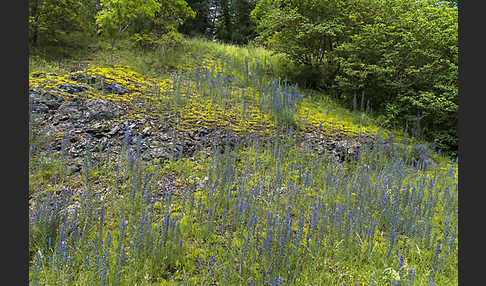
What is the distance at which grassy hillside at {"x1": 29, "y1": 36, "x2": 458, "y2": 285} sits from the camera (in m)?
2.20

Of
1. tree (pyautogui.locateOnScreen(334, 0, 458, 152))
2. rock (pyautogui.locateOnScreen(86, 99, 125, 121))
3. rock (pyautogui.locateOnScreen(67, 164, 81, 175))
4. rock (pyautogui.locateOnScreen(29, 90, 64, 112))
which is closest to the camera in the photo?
rock (pyautogui.locateOnScreen(67, 164, 81, 175))

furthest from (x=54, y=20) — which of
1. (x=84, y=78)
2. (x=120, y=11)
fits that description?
(x=84, y=78)

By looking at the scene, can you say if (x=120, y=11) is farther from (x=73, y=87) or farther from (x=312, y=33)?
(x=312, y=33)

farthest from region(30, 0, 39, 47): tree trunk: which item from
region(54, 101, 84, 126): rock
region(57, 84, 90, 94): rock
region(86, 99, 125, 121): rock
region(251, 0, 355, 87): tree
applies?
region(251, 0, 355, 87): tree

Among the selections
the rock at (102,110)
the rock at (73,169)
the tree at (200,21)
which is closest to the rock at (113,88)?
the rock at (102,110)

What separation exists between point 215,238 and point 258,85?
4785mm

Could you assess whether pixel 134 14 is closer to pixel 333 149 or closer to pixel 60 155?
pixel 60 155

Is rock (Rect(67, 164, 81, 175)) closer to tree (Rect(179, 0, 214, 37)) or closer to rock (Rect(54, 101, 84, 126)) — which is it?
rock (Rect(54, 101, 84, 126))

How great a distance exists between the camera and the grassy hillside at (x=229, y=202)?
2.20 meters

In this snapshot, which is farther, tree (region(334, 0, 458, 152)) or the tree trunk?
the tree trunk

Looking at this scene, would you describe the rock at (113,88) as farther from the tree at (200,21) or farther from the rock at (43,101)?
the tree at (200,21)

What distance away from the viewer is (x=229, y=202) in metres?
3.07

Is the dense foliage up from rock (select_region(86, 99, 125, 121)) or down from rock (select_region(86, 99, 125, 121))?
up

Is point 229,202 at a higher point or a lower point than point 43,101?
lower
